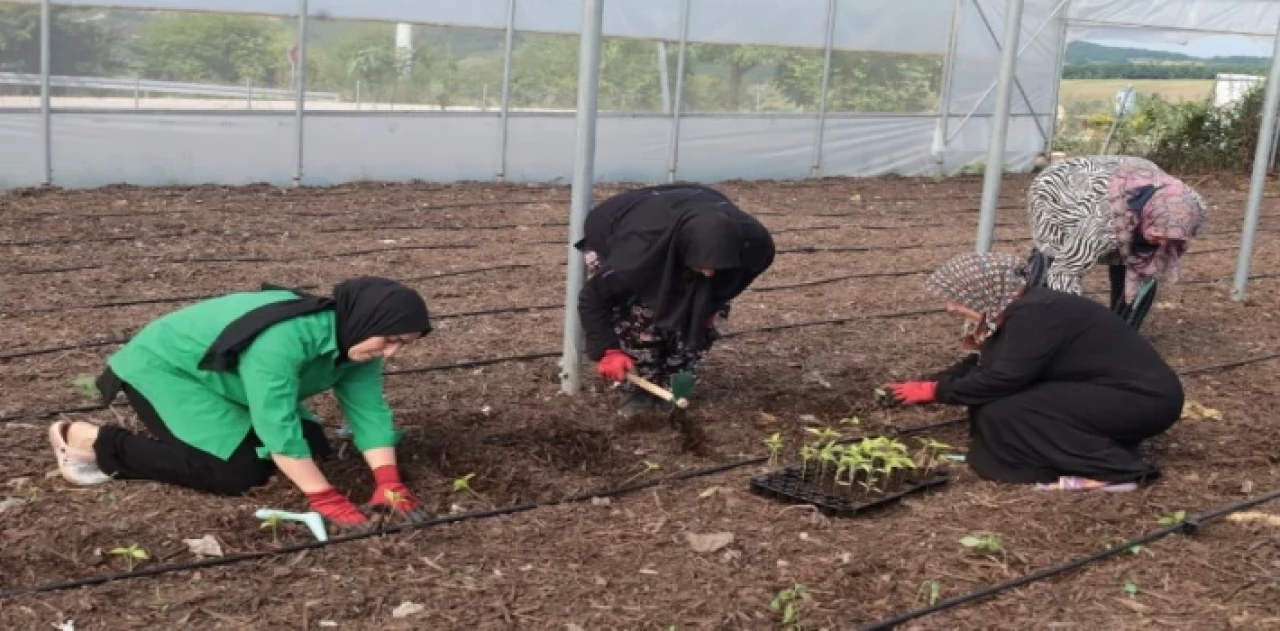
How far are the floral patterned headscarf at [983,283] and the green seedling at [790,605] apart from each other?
1272 mm

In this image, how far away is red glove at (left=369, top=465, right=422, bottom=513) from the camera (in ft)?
11.6

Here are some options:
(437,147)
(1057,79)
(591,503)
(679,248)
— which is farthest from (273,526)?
(1057,79)

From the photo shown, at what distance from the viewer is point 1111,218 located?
5.16 metres

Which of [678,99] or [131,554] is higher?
[678,99]

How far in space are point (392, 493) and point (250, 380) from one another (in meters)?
0.51

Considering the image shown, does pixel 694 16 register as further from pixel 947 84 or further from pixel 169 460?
pixel 169 460

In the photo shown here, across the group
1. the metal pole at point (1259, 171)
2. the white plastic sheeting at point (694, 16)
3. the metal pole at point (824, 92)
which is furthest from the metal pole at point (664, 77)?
the metal pole at point (1259, 171)

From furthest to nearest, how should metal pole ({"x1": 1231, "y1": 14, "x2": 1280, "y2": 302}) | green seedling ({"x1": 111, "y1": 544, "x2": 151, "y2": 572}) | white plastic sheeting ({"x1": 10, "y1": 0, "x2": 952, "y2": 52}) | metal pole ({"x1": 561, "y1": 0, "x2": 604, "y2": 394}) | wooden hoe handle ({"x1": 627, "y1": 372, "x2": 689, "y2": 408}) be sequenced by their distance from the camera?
white plastic sheeting ({"x1": 10, "y1": 0, "x2": 952, "y2": 52}) < metal pole ({"x1": 1231, "y1": 14, "x2": 1280, "y2": 302}) < metal pole ({"x1": 561, "y1": 0, "x2": 604, "y2": 394}) < wooden hoe handle ({"x1": 627, "y1": 372, "x2": 689, "y2": 408}) < green seedling ({"x1": 111, "y1": 544, "x2": 151, "y2": 572})

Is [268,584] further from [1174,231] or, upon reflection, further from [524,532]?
[1174,231]

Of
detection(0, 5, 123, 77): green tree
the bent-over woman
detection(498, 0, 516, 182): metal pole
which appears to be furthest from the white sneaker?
detection(498, 0, 516, 182): metal pole

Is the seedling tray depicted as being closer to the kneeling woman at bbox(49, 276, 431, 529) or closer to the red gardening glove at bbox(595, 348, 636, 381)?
the red gardening glove at bbox(595, 348, 636, 381)

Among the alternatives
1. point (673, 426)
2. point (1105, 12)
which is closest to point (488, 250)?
point (673, 426)

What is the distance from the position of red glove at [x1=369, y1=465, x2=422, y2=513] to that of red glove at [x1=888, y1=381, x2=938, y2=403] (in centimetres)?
179

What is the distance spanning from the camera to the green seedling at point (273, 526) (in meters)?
3.33
